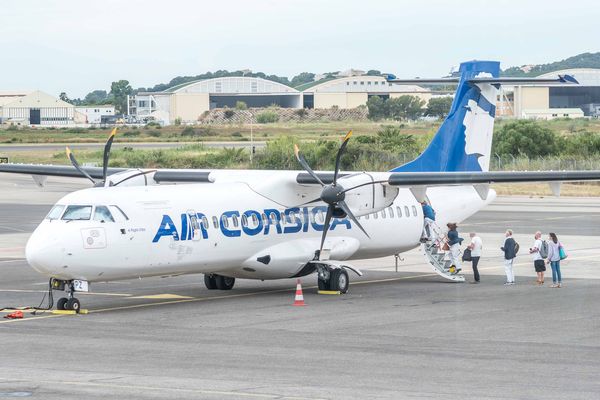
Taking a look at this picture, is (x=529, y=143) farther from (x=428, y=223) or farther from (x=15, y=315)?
(x=15, y=315)

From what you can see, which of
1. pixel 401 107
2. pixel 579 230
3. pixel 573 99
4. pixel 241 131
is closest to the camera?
pixel 579 230

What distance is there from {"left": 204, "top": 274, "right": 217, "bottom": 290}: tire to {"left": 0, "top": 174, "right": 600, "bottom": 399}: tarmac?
1.03 ft

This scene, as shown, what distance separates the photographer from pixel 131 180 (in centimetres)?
2684

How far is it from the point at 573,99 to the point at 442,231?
475 ft

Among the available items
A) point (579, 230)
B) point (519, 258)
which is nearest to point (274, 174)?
point (519, 258)

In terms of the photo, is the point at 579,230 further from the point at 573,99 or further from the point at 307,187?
the point at 573,99

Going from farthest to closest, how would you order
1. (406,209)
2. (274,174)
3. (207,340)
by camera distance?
(406,209), (274,174), (207,340)

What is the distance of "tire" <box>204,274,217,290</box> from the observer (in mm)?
26953

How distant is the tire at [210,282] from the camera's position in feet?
88.4

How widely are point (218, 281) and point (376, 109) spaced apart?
414 ft

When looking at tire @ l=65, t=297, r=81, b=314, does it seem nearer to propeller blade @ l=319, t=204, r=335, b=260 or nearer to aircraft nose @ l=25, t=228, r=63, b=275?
aircraft nose @ l=25, t=228, r=63, b=275

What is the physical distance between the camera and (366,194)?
26.1 meters

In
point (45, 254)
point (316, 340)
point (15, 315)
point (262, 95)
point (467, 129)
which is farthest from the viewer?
point (262, 95)

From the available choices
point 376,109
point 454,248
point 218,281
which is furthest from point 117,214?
point 376,109
